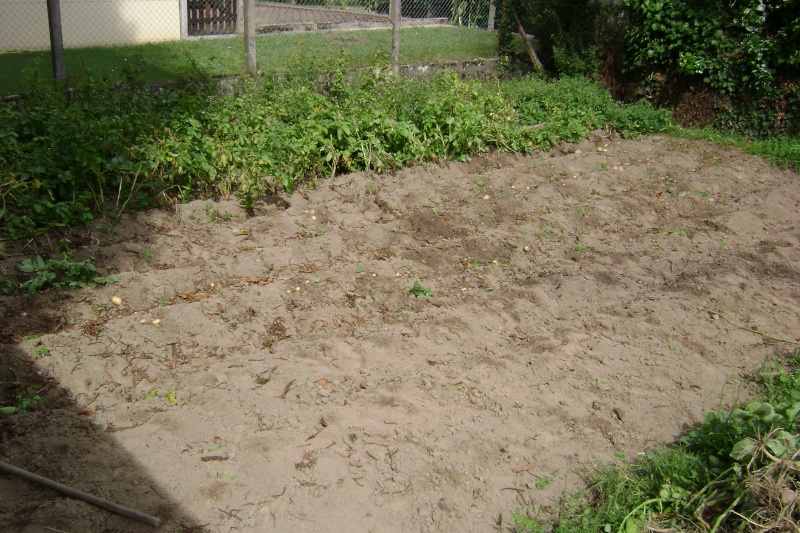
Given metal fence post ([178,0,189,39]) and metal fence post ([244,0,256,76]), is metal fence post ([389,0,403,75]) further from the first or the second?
metal fence post ([178,0,189,39])

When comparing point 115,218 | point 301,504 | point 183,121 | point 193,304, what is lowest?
point 301,504

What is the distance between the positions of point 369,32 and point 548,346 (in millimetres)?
9259

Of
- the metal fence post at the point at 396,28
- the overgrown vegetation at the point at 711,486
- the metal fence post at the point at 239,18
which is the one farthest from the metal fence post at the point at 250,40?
the overgrown vegetation at the point at 711,486

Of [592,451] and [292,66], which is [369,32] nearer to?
[292,66]

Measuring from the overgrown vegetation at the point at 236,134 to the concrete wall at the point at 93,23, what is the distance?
4510mm

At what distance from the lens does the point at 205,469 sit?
3816 millimetres

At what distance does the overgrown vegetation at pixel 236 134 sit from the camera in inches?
232

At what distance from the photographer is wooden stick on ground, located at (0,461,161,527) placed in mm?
3436

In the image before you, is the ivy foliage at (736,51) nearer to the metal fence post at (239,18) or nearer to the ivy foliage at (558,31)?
the ivy foliage at (558,31)

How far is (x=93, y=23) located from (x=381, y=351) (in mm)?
10295

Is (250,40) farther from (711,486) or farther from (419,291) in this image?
(711,486)

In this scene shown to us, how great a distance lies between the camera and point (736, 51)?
10.5m

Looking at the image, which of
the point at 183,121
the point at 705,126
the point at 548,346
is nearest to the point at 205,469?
the point at 548,346

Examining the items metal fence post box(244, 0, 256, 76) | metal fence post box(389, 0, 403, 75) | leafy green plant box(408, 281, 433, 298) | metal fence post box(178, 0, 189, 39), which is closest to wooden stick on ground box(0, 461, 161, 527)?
leafy green plant box(408, 281, 433, 298)
